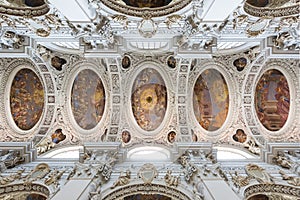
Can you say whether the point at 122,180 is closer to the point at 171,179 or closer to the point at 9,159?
the point at 171,179

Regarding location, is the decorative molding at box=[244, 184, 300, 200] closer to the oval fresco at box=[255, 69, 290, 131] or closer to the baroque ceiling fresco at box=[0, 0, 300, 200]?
the baroque ceiling fresco at box=[0, 0, 300, 200]

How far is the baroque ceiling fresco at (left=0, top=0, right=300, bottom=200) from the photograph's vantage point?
9.19 meters

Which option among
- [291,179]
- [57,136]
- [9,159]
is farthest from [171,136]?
[9,159]

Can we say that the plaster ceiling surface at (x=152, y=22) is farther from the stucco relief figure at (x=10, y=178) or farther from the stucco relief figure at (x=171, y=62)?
the stucco relief figure at (x=10, y=178)

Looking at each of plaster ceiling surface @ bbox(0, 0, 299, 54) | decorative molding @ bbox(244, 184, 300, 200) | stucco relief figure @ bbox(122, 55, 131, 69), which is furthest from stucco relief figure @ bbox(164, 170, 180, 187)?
stucco relief figure @ bbox(122, 55, 131, 69)

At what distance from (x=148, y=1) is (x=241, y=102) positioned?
310 inches

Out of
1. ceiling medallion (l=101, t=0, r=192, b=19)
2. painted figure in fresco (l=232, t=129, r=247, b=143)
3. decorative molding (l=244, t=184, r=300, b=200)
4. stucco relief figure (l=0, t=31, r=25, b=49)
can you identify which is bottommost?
decorative molding (l=244, t=184, r=300, b=200)

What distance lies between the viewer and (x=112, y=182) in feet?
30.8

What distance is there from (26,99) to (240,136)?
12.4 metres

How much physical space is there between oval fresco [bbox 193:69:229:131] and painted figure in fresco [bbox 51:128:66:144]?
25.7 ft

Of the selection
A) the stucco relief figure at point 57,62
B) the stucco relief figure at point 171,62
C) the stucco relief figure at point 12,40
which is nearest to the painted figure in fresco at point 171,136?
the stucco relief figure at point 171,62

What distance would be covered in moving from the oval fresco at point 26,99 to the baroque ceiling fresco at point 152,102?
5 cm

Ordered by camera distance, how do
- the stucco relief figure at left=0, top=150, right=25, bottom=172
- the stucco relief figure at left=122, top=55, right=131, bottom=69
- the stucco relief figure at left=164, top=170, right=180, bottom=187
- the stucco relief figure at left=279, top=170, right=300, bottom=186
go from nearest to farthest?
the stucco relief figure at left=279, top=170, right=300, bottom=186 < the stucco relief figure at left=164, top=170, right=180, bottom=187 < the stucco relief figure at left=0, top=150, right=25, bottom=172 < the stucco relief figure at left=122, top=55, right=131, bottom=69

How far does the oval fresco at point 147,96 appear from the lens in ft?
44.9
